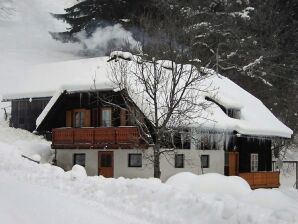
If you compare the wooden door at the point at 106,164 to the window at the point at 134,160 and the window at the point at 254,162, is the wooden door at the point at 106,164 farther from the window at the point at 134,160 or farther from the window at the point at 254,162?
the window at the point at 254,162

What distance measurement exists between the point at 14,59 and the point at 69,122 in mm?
28812

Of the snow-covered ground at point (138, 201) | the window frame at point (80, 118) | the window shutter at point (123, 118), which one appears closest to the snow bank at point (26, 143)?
the window frame at point (80, 118)

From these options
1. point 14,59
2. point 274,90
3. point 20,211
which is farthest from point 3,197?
point 14,59

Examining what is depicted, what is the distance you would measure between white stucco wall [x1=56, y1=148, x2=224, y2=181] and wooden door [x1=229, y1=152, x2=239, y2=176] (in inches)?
32.9

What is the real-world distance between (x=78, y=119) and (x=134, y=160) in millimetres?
4872

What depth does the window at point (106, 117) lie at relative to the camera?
2934 cm

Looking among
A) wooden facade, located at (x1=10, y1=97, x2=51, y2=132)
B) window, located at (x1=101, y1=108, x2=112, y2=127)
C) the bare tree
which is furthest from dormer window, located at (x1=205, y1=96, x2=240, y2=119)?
wooden facade, located at (x1=10, y1=97, x2=51, y2=132)

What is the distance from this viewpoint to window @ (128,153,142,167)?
27.9 meters

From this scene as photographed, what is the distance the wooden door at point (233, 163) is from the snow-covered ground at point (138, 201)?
16.8 m

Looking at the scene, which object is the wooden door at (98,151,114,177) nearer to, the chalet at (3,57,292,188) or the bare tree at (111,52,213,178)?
the chalet at (3,57,292,188)

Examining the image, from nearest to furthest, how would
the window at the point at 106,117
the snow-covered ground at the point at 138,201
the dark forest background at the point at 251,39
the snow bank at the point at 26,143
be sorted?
the snow-covered ground at the point at 138,201 < the window at the point at 106,117 < the snow bank at the point at 26,143 < the dark forest background at the point at 251,39

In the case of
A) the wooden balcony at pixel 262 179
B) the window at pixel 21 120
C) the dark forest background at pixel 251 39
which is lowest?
the wooden balcony at pixel 262 179

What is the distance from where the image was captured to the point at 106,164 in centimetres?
2888

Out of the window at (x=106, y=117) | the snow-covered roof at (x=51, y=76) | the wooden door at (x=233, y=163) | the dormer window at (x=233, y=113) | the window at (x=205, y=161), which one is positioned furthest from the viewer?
the snow-covered roof at (x=51, y=76)
